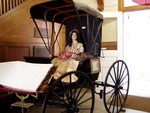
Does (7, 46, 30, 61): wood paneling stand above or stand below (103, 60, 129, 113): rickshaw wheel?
above

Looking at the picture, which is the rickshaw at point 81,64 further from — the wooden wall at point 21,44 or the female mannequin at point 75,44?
the wooden wall at point 21,44

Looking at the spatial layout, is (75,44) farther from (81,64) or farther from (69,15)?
(81,64)

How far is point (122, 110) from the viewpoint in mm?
3508

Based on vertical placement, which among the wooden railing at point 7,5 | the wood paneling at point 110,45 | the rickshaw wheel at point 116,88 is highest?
the wooden railing at point 7,5

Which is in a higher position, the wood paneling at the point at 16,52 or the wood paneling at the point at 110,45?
the wood paneling at the point at 110,45

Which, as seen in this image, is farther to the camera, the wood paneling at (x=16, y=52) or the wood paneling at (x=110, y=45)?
the wood paneling at (x=110, y=45)

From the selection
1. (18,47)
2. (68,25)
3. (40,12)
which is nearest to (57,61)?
(40,12)

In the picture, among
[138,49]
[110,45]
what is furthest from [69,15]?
[138,49]

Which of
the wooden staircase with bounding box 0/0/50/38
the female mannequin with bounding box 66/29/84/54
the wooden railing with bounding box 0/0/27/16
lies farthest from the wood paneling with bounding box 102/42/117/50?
the wooden railing with bounding box 0/0/27/16

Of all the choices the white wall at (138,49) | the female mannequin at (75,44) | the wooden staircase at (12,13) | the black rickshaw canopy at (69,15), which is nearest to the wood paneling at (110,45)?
the white wall at (138,49)

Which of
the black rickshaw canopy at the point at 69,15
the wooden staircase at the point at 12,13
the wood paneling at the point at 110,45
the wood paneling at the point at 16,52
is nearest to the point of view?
the black rickshaw canopy at the point at 69,15

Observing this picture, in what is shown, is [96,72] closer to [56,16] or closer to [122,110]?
[122,110]

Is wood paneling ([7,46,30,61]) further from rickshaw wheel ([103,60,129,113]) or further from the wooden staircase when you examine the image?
rickshaw wheel ([103,60,129,113])

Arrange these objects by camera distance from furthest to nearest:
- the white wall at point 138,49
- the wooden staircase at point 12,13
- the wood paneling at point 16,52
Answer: the white wall at point 138,49 < the wood paneling at point 16,52 < the wooden staircase at point 12,13
